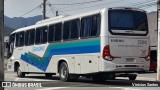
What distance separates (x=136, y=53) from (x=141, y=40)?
2.25 feet

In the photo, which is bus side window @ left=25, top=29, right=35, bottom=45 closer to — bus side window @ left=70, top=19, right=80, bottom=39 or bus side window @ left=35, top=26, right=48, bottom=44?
bus side window @ left=35, top=26, right=48, bottom=44

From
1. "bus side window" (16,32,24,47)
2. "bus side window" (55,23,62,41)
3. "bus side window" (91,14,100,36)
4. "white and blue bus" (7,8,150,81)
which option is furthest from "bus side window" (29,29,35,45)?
"bus side window" (91,14,100,36)

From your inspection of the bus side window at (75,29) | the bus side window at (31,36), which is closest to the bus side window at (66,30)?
the bus side window at (75,29)

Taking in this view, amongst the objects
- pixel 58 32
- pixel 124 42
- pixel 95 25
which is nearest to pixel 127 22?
pixel 124 42

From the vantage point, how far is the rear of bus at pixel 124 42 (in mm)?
17391

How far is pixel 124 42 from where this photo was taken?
1772 centimetres

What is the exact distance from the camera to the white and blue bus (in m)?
17.5

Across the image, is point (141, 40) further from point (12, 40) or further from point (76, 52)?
point (12, 40)

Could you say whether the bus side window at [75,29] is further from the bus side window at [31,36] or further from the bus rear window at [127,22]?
the bus side window at [31,36]

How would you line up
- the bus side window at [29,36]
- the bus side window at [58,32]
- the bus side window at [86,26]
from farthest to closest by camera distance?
the bus side window at [29,36], the bus side window at [58,32], the bus side window at [86,26]

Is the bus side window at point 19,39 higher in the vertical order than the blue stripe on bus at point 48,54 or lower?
higher

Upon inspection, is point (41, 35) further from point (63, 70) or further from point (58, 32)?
point (63, 70)

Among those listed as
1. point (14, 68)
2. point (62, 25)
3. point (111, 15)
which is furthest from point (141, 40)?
point (14, 68)

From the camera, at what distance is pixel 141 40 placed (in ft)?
59.8
